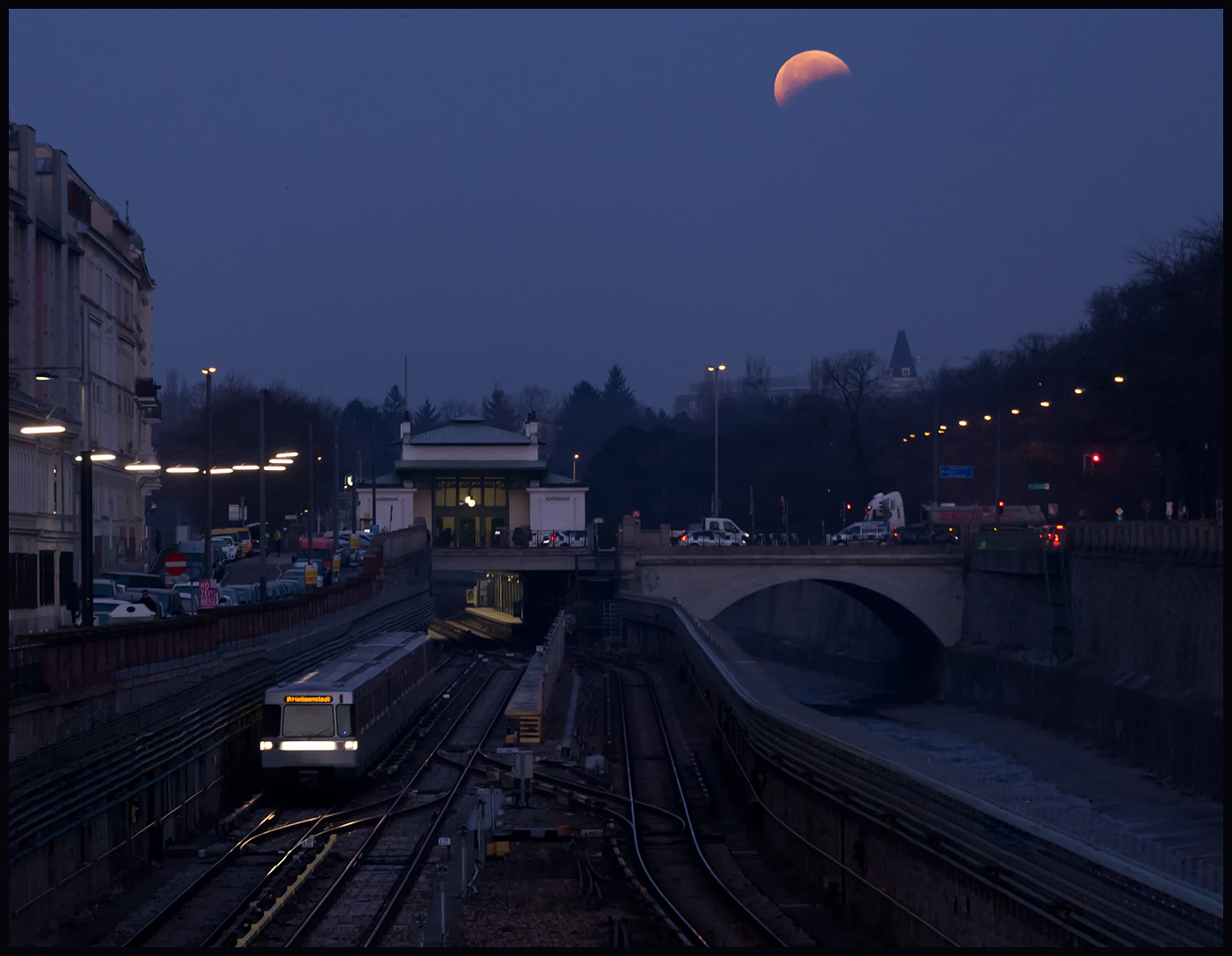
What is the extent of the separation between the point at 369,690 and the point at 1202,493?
147 feet

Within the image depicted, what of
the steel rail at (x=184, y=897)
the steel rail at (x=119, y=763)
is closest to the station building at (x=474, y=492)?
the steel rail at (x=119, y=763)

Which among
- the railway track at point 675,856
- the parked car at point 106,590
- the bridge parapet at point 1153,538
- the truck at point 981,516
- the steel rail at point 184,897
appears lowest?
the railway track at point 675,856

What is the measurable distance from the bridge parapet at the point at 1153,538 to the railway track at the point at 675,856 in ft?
58.4

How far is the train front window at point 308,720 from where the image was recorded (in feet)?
90.5

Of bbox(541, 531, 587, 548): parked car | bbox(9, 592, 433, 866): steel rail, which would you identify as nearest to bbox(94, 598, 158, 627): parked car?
bbox(9, 592, 433, 866): steel rail

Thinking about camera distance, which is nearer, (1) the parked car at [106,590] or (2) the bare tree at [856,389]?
(1) the parked car at [106,590]

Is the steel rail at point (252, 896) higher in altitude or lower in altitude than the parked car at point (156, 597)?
lower

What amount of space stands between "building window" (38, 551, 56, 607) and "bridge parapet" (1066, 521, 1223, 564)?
3414cm

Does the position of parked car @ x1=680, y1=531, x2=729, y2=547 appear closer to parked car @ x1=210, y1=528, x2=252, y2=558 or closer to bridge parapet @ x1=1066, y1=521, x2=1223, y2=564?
parked car @ x1=210, y1=528, x2=252, y2=558

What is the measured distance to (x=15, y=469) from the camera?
3666 cm

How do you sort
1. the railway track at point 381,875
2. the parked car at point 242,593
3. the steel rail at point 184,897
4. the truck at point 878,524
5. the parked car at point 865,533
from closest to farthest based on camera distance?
the steel rail at point 184,897
the railway track at point 381,875
the parked car at point 242,593
the parked car at point 865,533
the truck at point 878,524

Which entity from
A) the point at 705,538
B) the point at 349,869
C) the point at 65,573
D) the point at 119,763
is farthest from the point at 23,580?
the point at 705,538

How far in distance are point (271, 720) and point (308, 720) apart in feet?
2.56

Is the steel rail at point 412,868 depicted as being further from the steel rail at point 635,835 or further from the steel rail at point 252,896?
the steel rail at point 635,835
